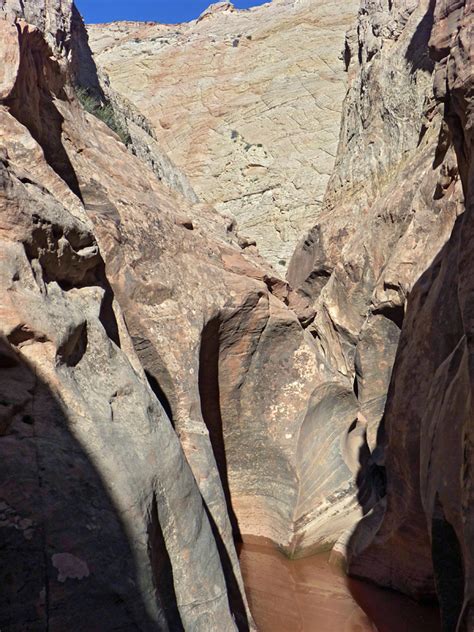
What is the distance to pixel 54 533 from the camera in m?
3.98

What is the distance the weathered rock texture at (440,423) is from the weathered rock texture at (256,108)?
55.3ft

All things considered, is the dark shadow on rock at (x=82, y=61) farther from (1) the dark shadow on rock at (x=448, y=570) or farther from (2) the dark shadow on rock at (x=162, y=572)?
(1) the dark shadow on rock at (x=448, y=570)

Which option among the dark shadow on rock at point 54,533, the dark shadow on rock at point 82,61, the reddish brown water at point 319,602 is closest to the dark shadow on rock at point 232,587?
the reddish brown water at point 319,602

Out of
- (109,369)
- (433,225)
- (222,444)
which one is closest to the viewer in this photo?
(109,369)

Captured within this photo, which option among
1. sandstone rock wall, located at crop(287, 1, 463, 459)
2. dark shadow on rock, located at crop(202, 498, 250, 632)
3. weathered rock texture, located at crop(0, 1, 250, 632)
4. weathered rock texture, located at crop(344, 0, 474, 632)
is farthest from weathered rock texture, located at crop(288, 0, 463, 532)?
weathered rock texture, located at crop(0, 1, 250, 632)

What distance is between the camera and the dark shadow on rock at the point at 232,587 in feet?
19.6

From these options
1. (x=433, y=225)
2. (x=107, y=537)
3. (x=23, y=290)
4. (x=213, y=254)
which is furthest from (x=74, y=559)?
(x=433, y=225)

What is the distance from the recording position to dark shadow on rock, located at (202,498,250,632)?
235 inches

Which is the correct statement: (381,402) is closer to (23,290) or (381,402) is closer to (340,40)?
(23,290)

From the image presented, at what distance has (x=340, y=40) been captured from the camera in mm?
29266

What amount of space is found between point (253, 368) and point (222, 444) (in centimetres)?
116

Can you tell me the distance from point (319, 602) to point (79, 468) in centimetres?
426

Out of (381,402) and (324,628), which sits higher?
(381,402)

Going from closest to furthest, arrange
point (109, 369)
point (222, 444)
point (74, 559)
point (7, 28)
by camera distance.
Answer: point (74, 559)
point (109, 369)
point (7, 28)
point (222, 444)
